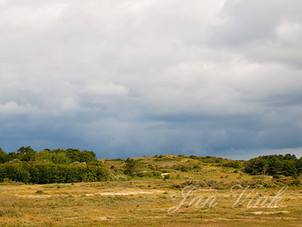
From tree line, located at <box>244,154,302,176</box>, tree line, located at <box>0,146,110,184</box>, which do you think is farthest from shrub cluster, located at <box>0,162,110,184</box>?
tree line, located at <box>244,154,302,176</box>

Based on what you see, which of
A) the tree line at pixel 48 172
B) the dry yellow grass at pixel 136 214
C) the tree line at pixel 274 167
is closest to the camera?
the dry yellow grass at pixel 136 214

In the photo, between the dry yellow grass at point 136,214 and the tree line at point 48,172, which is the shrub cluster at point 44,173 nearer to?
the tree line at point 48,172

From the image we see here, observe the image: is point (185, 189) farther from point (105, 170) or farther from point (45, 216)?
point (45, 216)

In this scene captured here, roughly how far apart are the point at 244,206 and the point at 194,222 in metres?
10.9

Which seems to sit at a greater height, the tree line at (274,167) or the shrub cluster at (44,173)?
the shrub cluster at (44,173)

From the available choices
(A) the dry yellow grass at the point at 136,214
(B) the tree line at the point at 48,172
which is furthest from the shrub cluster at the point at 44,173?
(A) the dry yellow grass at the point at 136,214

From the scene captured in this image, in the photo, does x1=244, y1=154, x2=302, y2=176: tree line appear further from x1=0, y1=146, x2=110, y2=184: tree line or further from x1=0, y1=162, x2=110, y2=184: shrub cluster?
x1=0, y1=162, x2=110, y2=184: shrub cluster

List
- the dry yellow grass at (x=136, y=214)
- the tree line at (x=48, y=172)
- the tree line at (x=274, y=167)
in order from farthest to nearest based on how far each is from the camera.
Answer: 1. the tree line at (x=274, y=167)
2. the tree line at (x=48, y=172)
3. the dry yellow grass at (x=136, y=214)

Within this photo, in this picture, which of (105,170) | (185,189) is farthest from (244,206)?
(105,170)

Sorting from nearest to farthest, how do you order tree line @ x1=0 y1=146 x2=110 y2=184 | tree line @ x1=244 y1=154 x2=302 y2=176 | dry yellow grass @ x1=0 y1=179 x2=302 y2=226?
dry yellow grass @ x1=0 y1=179 x2=302 y2=226, tree line @ x1=0 y1=146 x2=110 y2=184, tree line @ x1=244 y1=154 x2=302 y2=176

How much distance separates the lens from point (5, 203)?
33188mm

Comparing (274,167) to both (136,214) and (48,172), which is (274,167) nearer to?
(48,172)

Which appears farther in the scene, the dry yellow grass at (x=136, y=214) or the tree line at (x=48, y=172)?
the tree line at (x=48, y=172)

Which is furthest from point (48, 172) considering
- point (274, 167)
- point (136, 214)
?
point (274, 167)
